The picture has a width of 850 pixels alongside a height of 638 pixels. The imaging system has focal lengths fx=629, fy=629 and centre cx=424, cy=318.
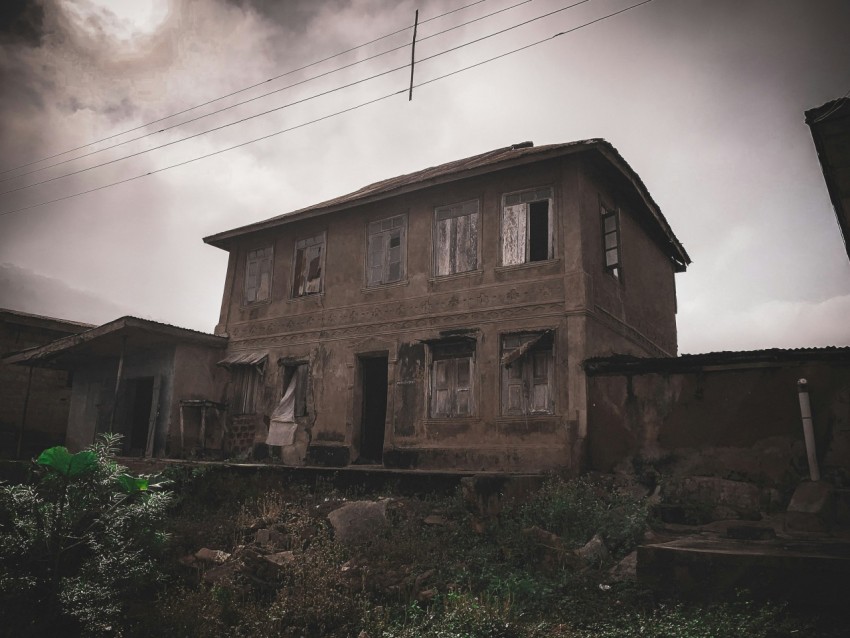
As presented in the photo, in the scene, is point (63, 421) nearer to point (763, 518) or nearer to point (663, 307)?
point (663, 307)

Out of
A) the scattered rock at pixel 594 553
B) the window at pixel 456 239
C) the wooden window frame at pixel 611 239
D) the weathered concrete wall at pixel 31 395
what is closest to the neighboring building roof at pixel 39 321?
the weathered concrete wall at pixel 31 395

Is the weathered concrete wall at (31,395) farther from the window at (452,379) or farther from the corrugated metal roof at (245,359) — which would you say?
the window at (452,379)

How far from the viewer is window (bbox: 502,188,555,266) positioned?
1235 centimetres

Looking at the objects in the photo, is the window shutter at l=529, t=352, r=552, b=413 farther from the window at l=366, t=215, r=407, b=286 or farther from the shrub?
the window at l=366, t=215, r=407, b=286

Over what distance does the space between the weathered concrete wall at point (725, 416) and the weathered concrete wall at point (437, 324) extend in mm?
665

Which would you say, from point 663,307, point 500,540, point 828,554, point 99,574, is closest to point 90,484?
point 99,574

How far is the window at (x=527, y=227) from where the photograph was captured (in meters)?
12.4

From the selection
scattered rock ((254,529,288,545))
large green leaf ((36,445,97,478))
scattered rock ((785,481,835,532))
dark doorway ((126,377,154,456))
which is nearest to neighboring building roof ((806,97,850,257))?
scattered rock ((785,481,835,532))

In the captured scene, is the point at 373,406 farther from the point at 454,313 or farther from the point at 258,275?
the point at 258,275

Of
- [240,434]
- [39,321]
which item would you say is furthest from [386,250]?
[39,321]

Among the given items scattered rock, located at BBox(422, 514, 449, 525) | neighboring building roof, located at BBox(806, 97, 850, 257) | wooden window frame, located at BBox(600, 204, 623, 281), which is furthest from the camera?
wooden window frame, located at BBox(600, 204, 623, 281)

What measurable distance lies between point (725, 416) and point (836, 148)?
14.0 feet

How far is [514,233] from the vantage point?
497 inches

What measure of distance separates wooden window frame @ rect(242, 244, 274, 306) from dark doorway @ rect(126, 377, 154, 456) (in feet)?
11.6
